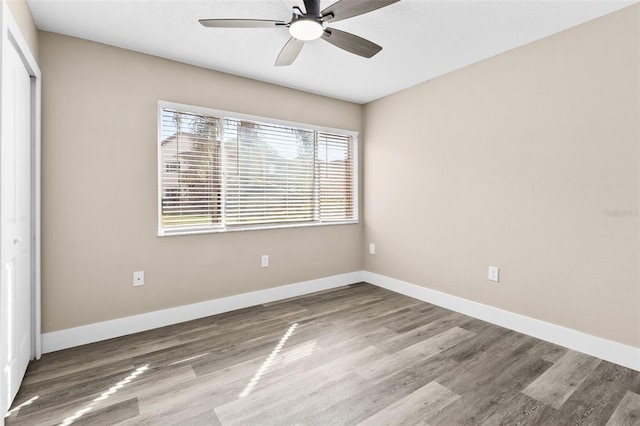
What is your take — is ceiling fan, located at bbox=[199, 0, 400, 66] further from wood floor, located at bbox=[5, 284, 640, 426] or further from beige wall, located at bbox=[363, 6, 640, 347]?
wood floor, located at bbox=[5, 284, 640, 426]

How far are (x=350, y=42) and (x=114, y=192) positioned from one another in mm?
2265

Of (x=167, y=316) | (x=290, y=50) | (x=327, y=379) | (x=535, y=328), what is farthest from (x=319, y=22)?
(x=535, y=328)

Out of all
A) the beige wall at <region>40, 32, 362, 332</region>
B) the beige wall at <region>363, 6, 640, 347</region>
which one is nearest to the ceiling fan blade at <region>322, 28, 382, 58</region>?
the beige wall at <region>363, 6, 640, 347</region>

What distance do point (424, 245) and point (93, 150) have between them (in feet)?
10.9

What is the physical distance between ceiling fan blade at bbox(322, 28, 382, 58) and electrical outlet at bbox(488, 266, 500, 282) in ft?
7.18

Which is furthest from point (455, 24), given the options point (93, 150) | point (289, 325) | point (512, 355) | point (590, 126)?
point (93, 150)

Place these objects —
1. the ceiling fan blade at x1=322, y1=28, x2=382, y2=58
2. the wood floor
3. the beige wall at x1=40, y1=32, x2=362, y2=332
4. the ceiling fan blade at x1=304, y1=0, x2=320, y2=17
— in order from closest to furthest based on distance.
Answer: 1. the wood floor
2. the ceiling fan blade at x1=304, y1=0, x2=320, y2=17
3. the ceiling fan blade at x1=322, y1=28, x2=382, y2=58
4. the beige wall at x1=40, y1=32, x2=362, y2=332

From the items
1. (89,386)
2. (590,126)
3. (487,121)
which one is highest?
(487,121)

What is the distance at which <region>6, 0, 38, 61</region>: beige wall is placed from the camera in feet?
6.09

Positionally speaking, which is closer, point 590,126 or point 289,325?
point 590,126

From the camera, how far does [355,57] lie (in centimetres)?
295

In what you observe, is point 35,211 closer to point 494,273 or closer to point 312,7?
point 312,7

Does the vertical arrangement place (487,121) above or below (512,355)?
above

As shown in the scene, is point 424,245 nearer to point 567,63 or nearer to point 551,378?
point 551,378
